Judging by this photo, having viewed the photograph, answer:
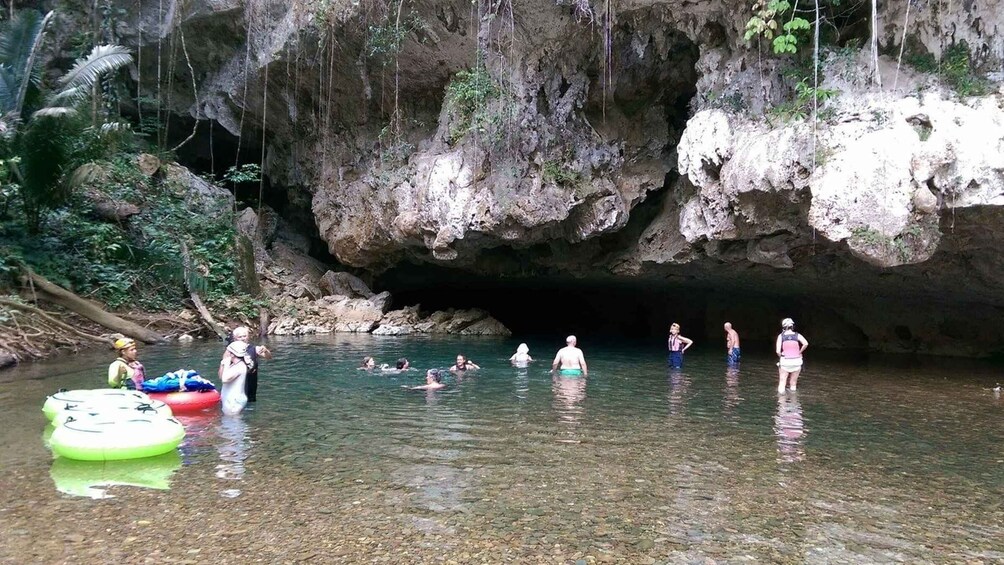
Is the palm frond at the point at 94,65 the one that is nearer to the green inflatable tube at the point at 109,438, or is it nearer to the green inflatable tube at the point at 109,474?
the green inflatable tube at the point at 109,438

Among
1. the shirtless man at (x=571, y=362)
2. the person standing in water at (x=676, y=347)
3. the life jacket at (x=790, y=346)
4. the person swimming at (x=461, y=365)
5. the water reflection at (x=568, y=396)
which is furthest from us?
the person standing in water at (x=676, y=347)

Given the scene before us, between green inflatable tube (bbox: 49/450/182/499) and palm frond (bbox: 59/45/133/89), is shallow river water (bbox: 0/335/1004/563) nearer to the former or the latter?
green inflatable tube (bbox: 49/450/182/499)

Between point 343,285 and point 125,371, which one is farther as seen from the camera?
point 343,285

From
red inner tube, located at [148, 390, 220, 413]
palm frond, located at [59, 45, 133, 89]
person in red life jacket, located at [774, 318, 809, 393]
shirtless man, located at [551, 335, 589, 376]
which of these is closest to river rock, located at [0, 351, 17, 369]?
red inner tube, located at [148, 390, 220, 413]

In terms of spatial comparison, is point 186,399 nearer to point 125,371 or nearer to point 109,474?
point 125,371

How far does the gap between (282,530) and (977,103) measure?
35.4 feet

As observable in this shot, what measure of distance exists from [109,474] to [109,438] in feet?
1.27

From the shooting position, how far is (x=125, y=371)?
8008mm

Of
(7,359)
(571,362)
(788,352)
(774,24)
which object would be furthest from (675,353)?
(7,359)

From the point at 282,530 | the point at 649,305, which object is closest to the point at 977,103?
the point at 282,530

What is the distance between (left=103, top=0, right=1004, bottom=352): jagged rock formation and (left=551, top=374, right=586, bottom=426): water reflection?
4288 mm

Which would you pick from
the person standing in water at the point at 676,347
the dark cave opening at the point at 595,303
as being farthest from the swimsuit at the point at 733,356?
the dark cave opening at the point at 595,303

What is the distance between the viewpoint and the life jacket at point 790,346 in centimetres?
973

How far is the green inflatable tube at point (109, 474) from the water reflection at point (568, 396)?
429 cm
